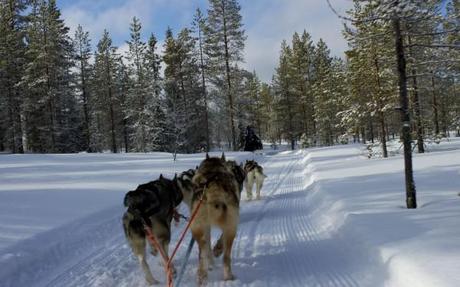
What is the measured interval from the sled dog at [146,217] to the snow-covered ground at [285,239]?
0.51m

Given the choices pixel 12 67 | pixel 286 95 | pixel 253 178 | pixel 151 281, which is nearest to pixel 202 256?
pixel 151 281

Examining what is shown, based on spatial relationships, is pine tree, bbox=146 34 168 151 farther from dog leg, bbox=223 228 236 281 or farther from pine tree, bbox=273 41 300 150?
dog leg, bbox=223 228 236 281

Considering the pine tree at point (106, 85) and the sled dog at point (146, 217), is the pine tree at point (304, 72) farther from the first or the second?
the sled dog at point (146, 217)

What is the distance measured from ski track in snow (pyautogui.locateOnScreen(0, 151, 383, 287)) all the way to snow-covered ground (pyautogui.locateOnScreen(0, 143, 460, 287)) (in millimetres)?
15

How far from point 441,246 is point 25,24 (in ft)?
141

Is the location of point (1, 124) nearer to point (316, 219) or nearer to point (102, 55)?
point (102, 55)

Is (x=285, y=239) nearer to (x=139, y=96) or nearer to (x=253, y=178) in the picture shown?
(x=253, y=178)

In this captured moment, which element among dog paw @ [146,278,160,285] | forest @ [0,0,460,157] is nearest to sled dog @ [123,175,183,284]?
dog paw @ [146,278,160,285]

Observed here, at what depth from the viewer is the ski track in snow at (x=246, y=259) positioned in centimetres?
528

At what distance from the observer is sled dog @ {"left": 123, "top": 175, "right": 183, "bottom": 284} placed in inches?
197

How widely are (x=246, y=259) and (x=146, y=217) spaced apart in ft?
6.01

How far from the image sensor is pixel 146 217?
16.7 feet

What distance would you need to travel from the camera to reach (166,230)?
5.43m

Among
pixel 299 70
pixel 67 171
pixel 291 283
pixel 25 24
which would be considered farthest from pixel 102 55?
pixel 291 283
